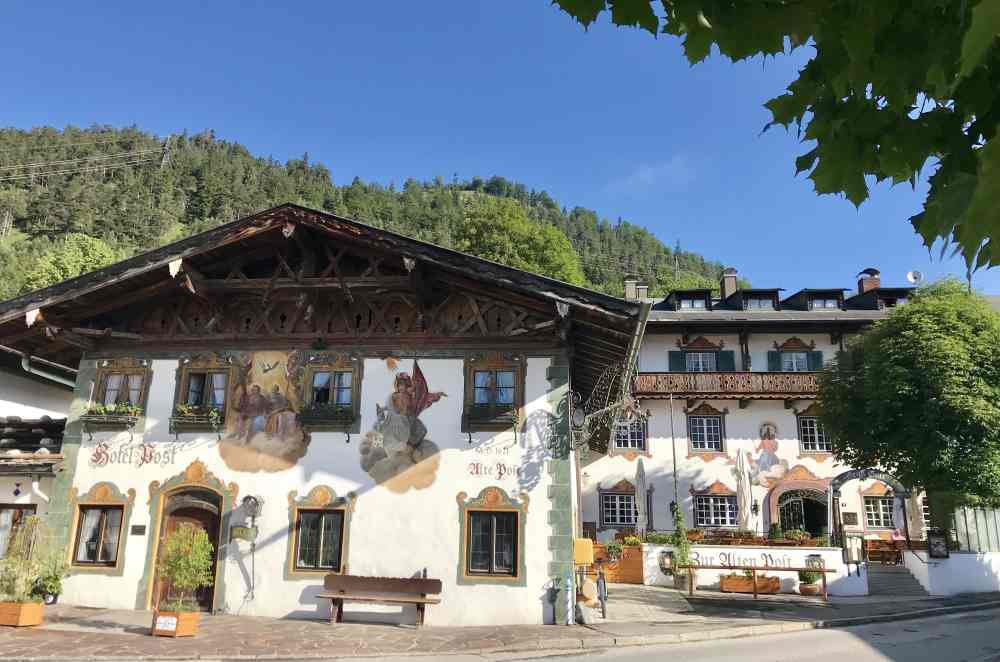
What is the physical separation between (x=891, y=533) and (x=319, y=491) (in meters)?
26.1

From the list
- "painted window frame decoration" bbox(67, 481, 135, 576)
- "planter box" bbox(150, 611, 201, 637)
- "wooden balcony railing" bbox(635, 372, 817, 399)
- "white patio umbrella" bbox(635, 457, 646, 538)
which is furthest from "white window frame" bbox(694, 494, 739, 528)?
"planter box" bbox(150, 611, 201, 637)

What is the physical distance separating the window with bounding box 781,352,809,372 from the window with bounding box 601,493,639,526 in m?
9.31

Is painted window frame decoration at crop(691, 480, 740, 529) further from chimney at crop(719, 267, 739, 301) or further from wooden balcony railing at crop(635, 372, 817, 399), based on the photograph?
chimney at crop(719, 267, 739, 301)

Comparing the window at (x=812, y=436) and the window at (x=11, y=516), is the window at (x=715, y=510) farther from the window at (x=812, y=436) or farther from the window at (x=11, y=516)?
the window at (x=11, y=516)

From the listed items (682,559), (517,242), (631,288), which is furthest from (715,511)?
(517,242)

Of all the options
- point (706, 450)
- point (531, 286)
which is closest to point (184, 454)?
point (531, 286)

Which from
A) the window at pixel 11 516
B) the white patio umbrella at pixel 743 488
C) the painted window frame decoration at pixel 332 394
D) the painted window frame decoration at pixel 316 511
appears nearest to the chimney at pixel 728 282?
the white patio umbrella at pixel 743 488

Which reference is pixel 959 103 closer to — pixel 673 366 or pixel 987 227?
pixel 987 227

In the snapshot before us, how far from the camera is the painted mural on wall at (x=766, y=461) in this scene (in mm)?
31297

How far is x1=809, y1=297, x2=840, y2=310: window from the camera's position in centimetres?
3692

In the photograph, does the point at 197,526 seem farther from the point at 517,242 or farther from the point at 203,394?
the point at 517,242

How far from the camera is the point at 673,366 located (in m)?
33.3

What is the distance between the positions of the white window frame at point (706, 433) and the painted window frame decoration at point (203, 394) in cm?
2226

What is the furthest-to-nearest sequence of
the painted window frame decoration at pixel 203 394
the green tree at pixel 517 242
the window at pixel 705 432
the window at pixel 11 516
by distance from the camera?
1. the green tree at pixel 517 242
2. the window at pixel 705 432
3. the window at pixel 11 516
4. the painted window frame decoration at pixel 203 394
